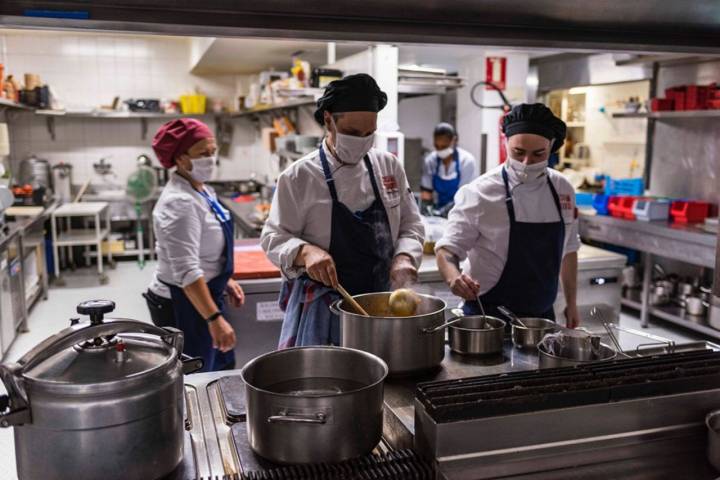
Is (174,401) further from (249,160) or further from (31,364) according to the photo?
(249,160)

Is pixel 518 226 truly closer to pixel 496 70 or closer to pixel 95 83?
pixel 496 70

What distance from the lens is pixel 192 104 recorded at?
8609 mm

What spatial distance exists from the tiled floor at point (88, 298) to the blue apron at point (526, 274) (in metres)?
1.77

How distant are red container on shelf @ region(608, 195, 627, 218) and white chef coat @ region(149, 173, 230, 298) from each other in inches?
155

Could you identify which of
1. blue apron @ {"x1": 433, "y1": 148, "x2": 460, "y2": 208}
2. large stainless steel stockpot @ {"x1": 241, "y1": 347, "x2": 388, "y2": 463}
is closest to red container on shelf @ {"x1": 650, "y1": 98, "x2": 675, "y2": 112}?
blue apron @ {"x1": 433, "y1": 148, "x2": 460, "y2": 208}

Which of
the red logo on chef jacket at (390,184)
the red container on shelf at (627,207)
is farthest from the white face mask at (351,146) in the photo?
the red container on shelf at (627,207)

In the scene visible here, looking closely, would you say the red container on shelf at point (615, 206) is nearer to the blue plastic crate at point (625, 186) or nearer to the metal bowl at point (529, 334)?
the blue plastic crate at point (625, 186)

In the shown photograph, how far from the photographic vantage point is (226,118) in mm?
9156

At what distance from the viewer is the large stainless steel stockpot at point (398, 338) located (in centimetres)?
147

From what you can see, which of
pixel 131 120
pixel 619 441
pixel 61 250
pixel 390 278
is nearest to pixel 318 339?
pixel 390 278

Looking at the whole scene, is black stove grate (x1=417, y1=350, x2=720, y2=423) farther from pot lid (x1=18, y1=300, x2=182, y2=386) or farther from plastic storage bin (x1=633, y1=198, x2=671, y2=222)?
plastic storage bin (x1=633, y1=198, x2=671, y2=222)

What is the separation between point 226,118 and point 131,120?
1.30 metres

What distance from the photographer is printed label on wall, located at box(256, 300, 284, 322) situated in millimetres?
3434

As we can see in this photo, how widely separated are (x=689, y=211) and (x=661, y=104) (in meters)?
0.96
